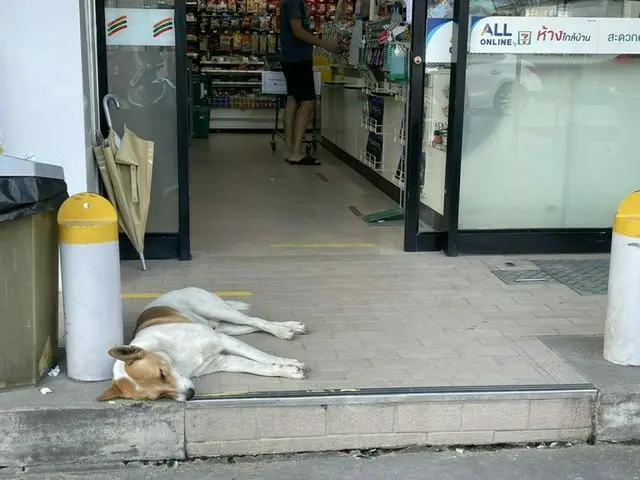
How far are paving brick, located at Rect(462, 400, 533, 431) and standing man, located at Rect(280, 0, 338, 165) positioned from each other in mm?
7027

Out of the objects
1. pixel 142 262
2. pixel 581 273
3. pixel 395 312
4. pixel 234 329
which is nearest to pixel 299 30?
pixel 142 262

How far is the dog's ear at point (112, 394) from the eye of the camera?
3.37 meters

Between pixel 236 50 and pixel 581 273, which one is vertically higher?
pixel 236 50

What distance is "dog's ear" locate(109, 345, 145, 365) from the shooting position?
10.7ft

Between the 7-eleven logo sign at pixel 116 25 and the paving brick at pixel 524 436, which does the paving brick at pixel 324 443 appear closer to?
the paving brick at pixel 524 436

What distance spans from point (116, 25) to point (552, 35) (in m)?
3.07

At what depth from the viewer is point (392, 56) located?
731 cm

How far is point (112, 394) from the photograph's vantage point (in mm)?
3381

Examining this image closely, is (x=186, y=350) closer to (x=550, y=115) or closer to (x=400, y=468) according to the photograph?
(x=400, y=468)

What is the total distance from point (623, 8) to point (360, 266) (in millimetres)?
2715

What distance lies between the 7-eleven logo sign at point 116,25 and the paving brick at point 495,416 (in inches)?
137

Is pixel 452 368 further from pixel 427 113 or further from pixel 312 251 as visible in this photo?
pixel 427 113

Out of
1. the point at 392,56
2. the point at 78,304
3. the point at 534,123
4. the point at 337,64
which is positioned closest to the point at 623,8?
the point at 534,123

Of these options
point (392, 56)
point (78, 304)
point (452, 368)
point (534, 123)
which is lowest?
point (452, 368)
